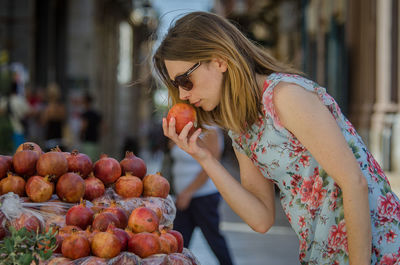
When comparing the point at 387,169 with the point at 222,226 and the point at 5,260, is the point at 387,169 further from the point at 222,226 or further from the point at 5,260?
the point at 5,260

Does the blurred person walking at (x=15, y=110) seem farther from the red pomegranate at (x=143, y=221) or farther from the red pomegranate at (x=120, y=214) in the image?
the red pomegranate at (x=143, y=221)

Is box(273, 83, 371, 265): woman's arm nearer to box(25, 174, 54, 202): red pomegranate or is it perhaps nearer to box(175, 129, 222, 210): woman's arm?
box(25, 174, 54, 202): red pomegranate

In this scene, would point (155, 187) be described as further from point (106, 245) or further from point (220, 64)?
point (220, 64)

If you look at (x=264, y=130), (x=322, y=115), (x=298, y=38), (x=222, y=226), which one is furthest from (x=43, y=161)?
(x=298, y=38)

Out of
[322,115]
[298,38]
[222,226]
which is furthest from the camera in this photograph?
[298,38]

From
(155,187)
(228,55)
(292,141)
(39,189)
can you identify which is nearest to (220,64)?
(228,55)

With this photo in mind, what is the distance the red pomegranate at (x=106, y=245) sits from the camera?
7.35ft

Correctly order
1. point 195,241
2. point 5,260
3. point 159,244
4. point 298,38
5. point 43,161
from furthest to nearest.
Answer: point 298,38 < point 195,241 < point 43,161 < point 159,244 < point 5,260

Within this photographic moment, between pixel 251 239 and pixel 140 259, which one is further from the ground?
pixel 140 259

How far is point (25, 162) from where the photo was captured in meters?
2.79

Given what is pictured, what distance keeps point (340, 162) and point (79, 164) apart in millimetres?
1400

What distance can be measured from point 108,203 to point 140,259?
608 mm

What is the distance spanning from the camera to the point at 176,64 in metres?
2.48

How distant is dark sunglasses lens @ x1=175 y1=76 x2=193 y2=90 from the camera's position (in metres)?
2.46
